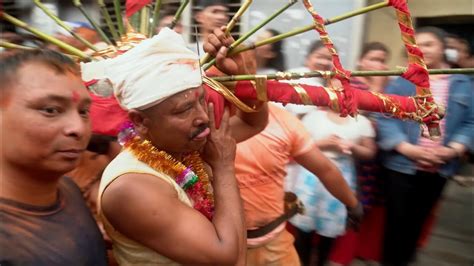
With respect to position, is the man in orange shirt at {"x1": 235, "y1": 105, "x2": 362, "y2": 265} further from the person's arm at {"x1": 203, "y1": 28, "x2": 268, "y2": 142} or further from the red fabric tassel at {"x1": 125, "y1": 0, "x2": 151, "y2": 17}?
the red fabric tassel at {"x1": 125, "y1": 0, "x2": 151, "y2": 17}

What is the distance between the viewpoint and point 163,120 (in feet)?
4.16

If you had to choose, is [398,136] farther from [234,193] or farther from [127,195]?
[127,195]

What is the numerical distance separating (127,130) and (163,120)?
7.7 inches

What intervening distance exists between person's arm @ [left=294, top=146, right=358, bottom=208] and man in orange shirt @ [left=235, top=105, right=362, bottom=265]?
0.02 metres

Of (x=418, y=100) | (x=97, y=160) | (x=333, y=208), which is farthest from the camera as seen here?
(x=333, y=208)

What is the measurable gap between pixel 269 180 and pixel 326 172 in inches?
14.4

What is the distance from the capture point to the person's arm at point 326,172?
7.89 ft

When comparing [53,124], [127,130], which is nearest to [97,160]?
[127,130]

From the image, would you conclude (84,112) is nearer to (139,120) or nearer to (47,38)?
(139,120)

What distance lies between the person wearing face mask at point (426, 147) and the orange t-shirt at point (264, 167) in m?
0.84

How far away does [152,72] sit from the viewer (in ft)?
3.96

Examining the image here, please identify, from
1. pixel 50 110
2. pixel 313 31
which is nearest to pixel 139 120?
pixel 50 110

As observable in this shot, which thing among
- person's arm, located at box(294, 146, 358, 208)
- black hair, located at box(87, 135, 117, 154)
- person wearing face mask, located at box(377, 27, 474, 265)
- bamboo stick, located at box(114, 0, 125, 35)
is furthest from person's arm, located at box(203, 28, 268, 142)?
person wearing face mask, located at box(377, 27, 474, 265)

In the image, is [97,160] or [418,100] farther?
[97,160]
